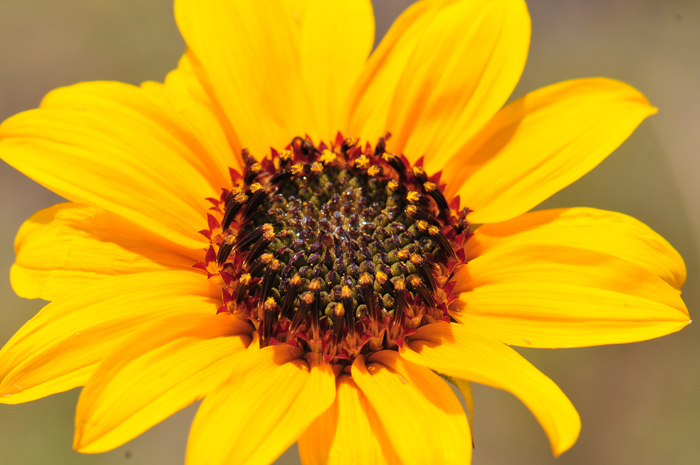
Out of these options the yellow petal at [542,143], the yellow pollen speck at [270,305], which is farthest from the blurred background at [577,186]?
the yellow pollen speck at [270,305]

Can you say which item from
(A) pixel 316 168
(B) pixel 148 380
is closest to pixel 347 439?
(B) pixel 148 380

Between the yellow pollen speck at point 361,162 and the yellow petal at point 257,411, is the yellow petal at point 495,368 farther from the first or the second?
the yellow pollen speck at point 361,162

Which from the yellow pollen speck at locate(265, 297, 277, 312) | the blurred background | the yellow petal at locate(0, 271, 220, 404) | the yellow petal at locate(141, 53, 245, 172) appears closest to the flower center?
the yellow pollen speck at locate(265, 297, 277, 312)

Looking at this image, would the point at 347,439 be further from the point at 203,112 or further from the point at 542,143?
the point at 203,112

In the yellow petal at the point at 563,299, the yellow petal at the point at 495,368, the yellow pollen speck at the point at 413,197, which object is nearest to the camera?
the yellow petal at the point at 495,368

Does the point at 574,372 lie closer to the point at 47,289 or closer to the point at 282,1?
the point at 282,1

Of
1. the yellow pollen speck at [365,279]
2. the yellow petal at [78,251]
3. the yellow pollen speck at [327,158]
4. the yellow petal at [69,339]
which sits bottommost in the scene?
the yellow pollen speck at [365,279]
